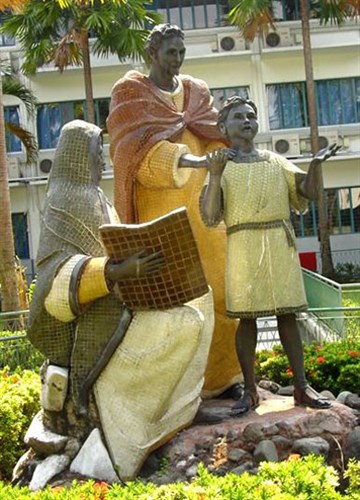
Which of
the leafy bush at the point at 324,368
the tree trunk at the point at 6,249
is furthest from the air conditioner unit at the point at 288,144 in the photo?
the leafy bush at the point at 324,368

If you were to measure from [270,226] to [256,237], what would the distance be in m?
0.10

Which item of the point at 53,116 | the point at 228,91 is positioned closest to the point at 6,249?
the point at 53,116

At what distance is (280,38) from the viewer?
19.6 metres

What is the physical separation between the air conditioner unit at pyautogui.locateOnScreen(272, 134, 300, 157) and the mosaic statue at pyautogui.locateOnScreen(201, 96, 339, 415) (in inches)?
596

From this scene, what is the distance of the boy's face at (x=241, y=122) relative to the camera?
4.34m

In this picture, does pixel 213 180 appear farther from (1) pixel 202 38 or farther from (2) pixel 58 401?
(1) pixel 202 38

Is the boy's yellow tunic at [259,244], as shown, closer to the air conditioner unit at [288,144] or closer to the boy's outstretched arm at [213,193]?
the boy's outstretched arm at [213,193]

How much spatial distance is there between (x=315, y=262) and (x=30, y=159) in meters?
7.46

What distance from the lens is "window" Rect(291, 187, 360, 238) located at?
20.0m

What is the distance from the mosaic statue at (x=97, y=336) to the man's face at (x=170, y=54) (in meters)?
0.74

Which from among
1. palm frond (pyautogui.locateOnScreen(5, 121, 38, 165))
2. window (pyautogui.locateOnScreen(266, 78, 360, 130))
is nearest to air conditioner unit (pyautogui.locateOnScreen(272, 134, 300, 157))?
window (pyautogui.locateOnScreen(266, 78, 360, 130))

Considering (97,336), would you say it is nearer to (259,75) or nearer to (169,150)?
(169,150)

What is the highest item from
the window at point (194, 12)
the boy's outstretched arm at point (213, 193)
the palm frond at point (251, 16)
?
the window at point (194, 12)

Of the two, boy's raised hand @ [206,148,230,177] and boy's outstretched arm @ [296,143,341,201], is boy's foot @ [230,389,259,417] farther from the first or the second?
boy's raised hand @ [206,148,230,177]
